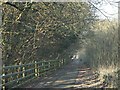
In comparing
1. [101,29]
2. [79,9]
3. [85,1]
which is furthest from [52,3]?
[101,29]

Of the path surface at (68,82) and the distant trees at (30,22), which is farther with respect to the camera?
the path surface at (68,82)

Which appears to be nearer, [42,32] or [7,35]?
[7,35]

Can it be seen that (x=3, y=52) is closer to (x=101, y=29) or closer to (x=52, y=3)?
(x=52, y=3)

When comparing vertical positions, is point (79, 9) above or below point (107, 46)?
above

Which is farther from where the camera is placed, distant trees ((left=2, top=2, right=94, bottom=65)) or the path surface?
the path surface

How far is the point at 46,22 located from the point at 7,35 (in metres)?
4.24

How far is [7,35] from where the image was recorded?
1522cm

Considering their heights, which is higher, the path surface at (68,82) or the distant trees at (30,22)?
the distant trees at (30,22)

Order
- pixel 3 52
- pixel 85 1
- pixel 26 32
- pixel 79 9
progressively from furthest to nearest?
pixel 26 32
pixel 79 9
pixel 3 52
pixel 85 1

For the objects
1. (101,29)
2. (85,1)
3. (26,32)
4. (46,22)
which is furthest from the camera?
(101,29)

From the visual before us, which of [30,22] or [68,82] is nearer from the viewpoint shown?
[68,82]

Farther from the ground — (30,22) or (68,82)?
(30,22)

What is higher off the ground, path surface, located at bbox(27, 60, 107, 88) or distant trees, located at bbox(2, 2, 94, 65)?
distant trees, located at bbox(2, 2, 94, 65)

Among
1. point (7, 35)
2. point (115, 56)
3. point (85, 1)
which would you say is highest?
point (85, 1)
